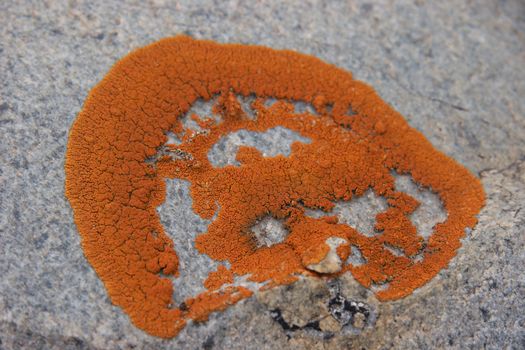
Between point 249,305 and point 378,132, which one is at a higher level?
point 378,132

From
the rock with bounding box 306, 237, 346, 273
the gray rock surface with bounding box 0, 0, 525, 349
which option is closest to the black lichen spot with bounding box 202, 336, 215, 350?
the gray rock surface with bounding box 0, 0, 525, 349

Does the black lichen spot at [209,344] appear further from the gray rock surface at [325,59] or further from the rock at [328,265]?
the rock at [328,265]

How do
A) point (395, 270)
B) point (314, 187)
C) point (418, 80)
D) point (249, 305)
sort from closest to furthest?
point (249, 305) → point (395, 270) → point (314, 187) → point (418, 80)

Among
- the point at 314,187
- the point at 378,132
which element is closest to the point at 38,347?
the point at 314,187

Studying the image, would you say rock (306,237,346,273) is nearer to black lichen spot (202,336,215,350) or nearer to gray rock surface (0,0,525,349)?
gray rock surface (0,0,525,349)

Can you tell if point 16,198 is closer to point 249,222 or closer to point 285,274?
point 249,222

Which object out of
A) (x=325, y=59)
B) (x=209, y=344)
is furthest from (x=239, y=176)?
(x=325, y=59)
